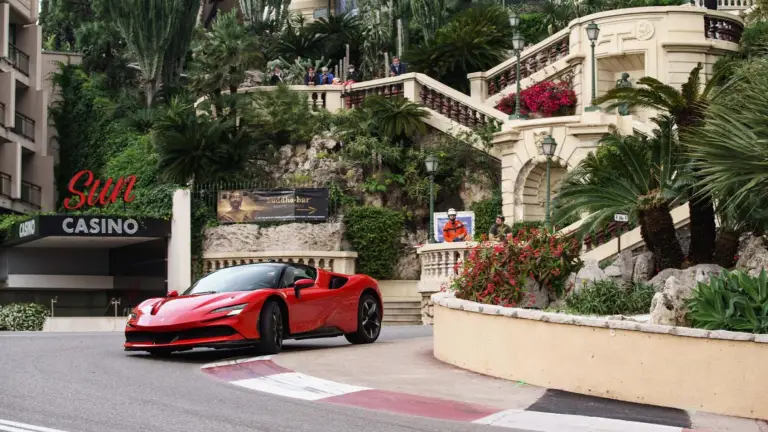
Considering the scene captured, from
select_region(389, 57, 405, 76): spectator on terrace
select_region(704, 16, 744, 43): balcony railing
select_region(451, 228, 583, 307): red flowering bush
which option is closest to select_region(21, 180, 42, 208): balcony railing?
select_region(389, 57, 405, 76): spectator on terrace

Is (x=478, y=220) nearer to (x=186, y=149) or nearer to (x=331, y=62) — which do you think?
(x=186, y=149)

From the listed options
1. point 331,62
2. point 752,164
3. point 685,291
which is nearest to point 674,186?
point 752,164

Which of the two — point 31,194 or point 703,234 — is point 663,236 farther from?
point 31,194

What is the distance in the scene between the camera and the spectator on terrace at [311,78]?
141 feet

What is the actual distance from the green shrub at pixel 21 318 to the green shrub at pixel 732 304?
2195 cm

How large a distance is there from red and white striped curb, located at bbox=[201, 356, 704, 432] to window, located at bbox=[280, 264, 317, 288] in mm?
2590

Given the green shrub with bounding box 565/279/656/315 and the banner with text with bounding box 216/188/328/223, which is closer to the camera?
the green shrub with bounding box 565/279/656/315

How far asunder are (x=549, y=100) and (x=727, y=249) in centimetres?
2046

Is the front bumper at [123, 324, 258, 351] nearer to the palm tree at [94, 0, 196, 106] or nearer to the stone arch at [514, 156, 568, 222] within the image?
the stone arch at [514, 156, 568, 222]

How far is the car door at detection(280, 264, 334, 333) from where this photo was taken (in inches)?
680

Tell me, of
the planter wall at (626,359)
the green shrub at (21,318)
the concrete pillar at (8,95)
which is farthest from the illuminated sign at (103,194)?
the planter wall at (626,359)

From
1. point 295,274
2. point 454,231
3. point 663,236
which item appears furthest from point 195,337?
point 454,231

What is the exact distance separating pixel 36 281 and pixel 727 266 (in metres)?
25.9

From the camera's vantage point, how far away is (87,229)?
35.8 meters
